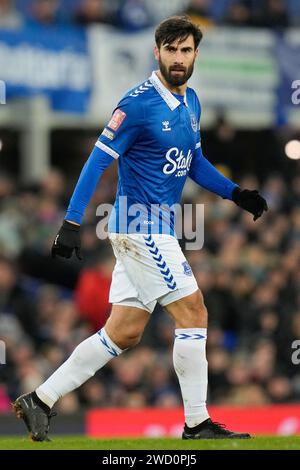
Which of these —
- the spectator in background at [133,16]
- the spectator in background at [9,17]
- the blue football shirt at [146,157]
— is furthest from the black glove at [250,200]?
the spectator in background at [133,16]

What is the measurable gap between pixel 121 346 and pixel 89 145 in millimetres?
11700

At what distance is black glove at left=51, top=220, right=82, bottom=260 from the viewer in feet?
25.4

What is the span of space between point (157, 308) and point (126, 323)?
6.57m

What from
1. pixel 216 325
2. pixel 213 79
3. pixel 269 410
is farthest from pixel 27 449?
pixel 213 79

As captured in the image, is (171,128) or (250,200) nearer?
(171,128)

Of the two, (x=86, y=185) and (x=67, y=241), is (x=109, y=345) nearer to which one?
(x=67, y=241)

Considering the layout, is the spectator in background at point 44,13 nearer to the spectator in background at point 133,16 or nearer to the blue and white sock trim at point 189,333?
the spectator in background at point 133,16

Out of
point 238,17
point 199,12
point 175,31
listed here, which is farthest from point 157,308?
point 175,31

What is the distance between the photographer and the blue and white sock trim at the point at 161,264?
26.1ft

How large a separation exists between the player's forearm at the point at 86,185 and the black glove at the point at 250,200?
1.07 metres

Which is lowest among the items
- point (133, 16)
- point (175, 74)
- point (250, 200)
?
point (250, 200)

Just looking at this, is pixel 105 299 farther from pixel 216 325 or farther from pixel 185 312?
pixel 185 312

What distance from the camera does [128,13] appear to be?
18438 mm

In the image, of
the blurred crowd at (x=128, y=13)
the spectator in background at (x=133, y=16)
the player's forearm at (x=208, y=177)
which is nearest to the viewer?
the player's forearm at (x=208, y=177)
